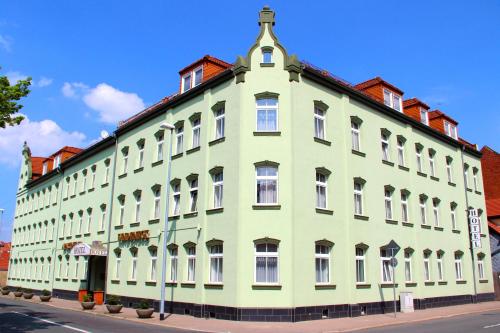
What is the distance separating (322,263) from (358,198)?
16.0ft

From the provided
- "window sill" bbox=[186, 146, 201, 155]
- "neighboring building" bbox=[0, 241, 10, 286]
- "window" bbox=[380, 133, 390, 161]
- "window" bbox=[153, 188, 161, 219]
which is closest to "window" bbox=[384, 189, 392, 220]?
"window" bbox=[380, 133, 390, 161]

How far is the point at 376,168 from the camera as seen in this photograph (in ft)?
85.4

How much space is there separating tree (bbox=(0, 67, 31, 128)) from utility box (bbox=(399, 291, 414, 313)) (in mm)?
20413

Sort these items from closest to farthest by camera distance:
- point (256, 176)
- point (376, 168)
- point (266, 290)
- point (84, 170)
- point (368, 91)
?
point (266, 290) < point (256, 176) < point (376, 168) < point (368, 91) < point (84, 170)

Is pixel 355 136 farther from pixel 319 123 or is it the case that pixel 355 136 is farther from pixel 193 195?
pixel 193 195

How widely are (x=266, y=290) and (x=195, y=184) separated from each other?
7.32 metres

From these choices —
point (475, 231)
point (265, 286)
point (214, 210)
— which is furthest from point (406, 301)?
point (475, 231)

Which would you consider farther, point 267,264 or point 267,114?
point 267,114

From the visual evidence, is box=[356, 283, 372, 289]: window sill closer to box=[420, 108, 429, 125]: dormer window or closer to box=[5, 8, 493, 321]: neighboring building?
box=[5, 8, 493, 321]: neighboring building

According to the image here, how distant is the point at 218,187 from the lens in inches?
890

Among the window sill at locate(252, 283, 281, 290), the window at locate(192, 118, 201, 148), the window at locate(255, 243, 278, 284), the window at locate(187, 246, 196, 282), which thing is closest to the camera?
the window sill at locate(252, 283, 281, 290)

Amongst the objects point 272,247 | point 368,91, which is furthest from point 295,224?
point 368,91

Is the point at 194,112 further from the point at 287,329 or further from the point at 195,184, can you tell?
the point at 287,329

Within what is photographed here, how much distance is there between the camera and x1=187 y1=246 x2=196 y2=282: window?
23.0 metres
